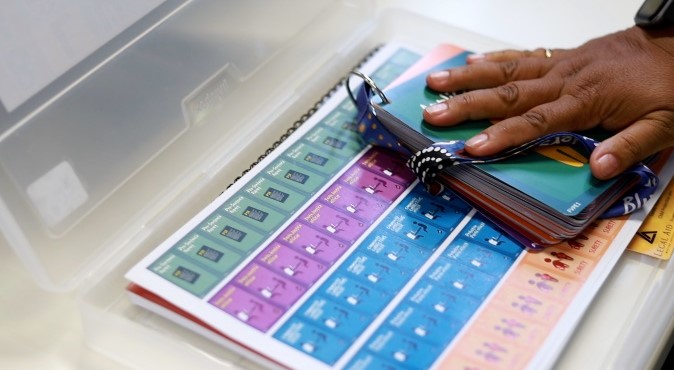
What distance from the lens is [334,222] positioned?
65 cm

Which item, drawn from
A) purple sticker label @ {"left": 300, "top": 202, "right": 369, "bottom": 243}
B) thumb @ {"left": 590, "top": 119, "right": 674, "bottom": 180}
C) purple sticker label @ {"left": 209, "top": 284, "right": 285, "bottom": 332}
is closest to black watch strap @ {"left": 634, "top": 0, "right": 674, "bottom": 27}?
thumb @ {"left": 590, "top": 119, "right": 674, "bottom": 180}

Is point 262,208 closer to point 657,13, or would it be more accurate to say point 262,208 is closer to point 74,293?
point 74,293

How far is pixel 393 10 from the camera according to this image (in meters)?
0.89

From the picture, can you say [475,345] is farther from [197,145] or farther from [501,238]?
[197,145]

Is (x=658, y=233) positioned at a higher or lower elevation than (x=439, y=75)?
lower

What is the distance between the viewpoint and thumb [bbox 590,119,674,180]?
2.09 ft

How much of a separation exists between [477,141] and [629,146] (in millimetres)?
127

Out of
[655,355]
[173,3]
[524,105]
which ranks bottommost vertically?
[655,355]

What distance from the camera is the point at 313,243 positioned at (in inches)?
24.7

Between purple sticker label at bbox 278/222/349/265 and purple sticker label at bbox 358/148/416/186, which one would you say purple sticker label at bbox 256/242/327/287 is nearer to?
purple sticker label at bbox 278/222/349/265

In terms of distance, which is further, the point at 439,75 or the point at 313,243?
the point at 439,75

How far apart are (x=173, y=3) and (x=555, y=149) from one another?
0.35 metres

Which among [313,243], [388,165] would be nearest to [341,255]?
[313,243]

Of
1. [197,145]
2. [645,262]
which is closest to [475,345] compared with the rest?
[645,262]
